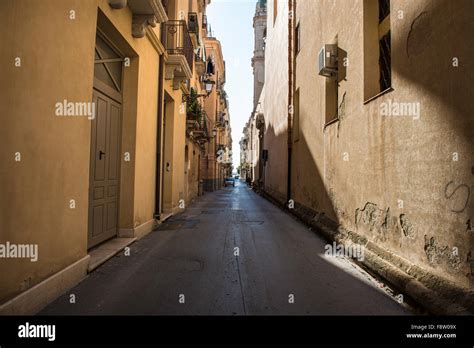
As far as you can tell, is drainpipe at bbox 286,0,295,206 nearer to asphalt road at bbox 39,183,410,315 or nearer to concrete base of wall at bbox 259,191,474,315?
asphalt road at bbox 39,183,410,315

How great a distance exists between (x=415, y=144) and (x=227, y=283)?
2709 mm

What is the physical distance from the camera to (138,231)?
6.47 meters

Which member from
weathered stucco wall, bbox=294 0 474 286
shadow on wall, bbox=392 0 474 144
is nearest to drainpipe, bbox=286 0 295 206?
weathered stucco wall, bbox=294 0 474 286

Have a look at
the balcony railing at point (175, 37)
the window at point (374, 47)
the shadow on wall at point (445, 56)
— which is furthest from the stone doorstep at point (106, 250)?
the balcony railing at point (175, 37)

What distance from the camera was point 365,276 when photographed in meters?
4.18

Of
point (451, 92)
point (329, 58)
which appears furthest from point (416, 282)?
point (329, 58)

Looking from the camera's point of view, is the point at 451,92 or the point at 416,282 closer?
the point at 451,92

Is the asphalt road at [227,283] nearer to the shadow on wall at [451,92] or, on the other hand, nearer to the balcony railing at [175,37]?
the shadow on wall at [451,92]

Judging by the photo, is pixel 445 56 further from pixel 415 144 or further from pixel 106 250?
pixel 106 250

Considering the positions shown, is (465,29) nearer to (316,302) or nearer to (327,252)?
(316,302)

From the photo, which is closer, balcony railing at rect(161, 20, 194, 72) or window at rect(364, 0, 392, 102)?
window at rect(364, 0, 392, 102)

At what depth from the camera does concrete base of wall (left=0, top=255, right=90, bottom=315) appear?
2648 mm

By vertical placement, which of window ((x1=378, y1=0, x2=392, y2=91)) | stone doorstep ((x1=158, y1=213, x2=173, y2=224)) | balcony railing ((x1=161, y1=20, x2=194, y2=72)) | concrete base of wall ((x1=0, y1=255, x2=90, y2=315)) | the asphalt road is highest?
balcony railing ((x1=161, y1=20, x2=194, y2=72))

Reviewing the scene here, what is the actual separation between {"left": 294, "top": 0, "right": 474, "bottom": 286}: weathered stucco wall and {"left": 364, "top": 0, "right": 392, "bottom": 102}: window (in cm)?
12
